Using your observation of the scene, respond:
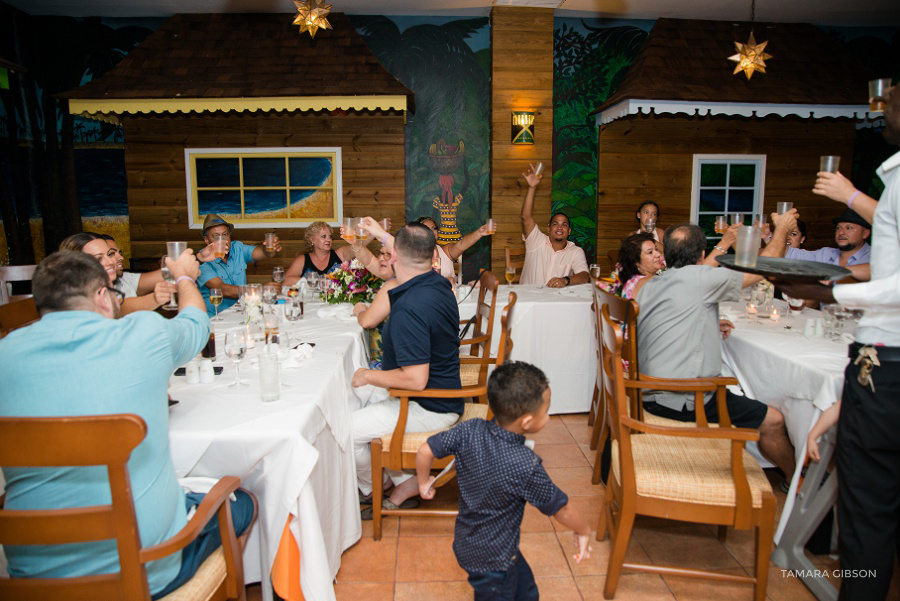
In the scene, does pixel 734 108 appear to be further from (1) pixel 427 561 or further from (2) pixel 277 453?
(2) pixel 277 453

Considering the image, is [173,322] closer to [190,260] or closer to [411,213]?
[190,260]

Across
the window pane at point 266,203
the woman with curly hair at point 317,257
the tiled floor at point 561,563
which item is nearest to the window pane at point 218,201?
the window pane at point 266,203

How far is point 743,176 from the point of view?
7.50 m

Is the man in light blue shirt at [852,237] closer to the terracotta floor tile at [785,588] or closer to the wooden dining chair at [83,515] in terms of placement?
the terracotta floor tile at [785,588]

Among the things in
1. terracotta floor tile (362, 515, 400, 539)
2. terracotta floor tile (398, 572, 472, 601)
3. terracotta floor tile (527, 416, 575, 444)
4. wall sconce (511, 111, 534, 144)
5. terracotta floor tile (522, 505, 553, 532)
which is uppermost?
wall sconce (511, 111, 534, 144)

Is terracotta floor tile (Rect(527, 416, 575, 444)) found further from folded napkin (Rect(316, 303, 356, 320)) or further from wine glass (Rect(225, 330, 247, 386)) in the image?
wine glass (Rect(225, 330, 247, 386))

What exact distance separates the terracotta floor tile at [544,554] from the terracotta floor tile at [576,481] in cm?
47

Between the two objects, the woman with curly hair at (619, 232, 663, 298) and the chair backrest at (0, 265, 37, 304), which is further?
the chair backrest at (0, 265, 37, 304)

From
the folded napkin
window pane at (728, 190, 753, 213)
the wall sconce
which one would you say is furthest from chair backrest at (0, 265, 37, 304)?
window pane at (728, 190, 753, 213)

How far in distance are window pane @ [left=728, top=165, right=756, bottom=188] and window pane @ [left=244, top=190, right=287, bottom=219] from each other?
5.48m

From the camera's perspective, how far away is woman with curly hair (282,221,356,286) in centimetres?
505

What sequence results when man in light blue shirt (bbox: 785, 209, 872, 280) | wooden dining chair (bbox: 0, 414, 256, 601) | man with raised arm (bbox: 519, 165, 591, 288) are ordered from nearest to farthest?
1. wooden dining chair (bbox: 0, 414, 256, 601)
2. man in light blue shirt (bbox: 785, 209, 872, 280)
3. man with raised arm (bbox: 519, 165, 591, 288)

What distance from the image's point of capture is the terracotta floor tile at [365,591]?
2412mm

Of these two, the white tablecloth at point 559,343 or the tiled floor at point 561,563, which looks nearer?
the tiled floor at point 561,563
